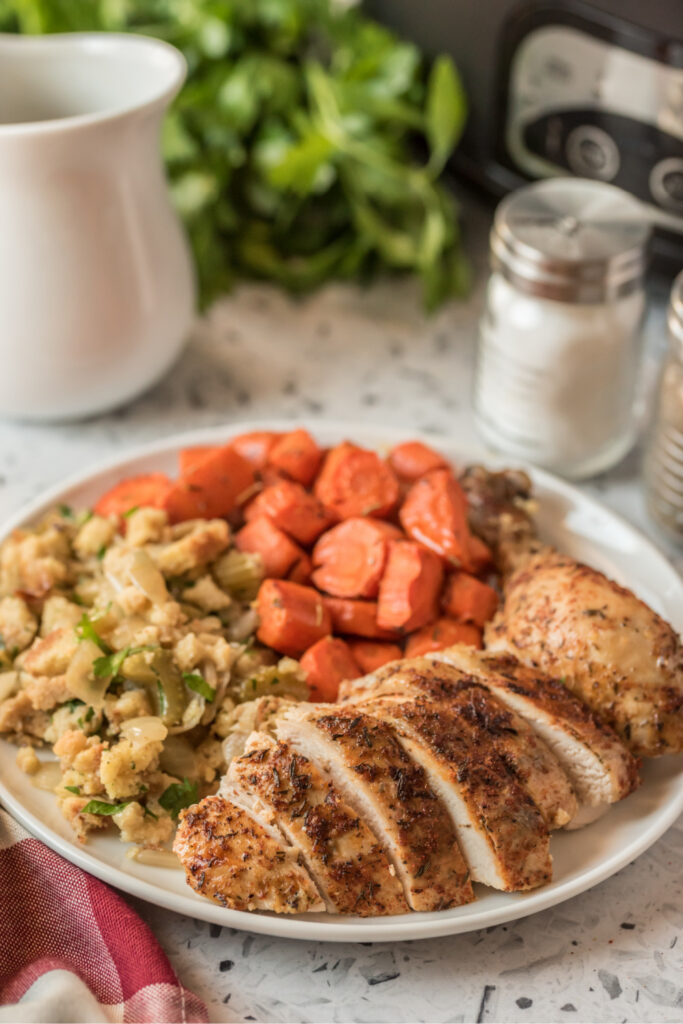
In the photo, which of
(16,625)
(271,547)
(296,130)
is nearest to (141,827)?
(16,625)

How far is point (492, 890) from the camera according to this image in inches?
52.8

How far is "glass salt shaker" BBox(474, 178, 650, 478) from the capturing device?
1889mm

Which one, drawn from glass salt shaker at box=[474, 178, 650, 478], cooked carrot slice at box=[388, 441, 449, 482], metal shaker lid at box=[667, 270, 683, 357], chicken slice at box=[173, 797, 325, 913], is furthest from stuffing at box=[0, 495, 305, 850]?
metal shaker lid at box=[667, 270, 683, 357]

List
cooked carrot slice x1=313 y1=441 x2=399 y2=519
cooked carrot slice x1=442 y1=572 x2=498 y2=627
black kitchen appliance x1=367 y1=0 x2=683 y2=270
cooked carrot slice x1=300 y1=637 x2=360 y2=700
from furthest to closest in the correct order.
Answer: black kitchen appliance x1=367 y1=0 x2=683 y2=270 → cooked carrot slice x1=313 y1=441 x2=399 y2=519 → cooked carrot slice x1=442 y1=572 x2=498 y2=627 → cooked carrot slice x1=300 y1=637 x2=360 y2=700

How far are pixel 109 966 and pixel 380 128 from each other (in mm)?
1968

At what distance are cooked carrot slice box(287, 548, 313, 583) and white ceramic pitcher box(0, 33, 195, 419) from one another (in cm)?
63

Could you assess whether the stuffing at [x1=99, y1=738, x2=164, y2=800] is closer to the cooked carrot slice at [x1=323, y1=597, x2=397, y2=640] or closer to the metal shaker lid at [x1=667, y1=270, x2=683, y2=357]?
the cooked carrot slice at [x1=323, y1=597, x2=397, y2=640]

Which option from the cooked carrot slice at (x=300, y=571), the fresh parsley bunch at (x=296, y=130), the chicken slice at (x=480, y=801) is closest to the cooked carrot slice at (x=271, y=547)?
the cooked carrot slice at (x=300, y=571)

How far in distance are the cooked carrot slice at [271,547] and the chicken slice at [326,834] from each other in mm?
462

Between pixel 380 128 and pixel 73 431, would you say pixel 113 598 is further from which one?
pixel 380 128

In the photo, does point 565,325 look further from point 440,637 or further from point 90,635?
→ point 90,635

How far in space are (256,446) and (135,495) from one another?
23 centimetres

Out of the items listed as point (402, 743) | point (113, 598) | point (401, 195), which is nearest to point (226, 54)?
point (401, 195)

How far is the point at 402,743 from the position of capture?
52.9 inches
